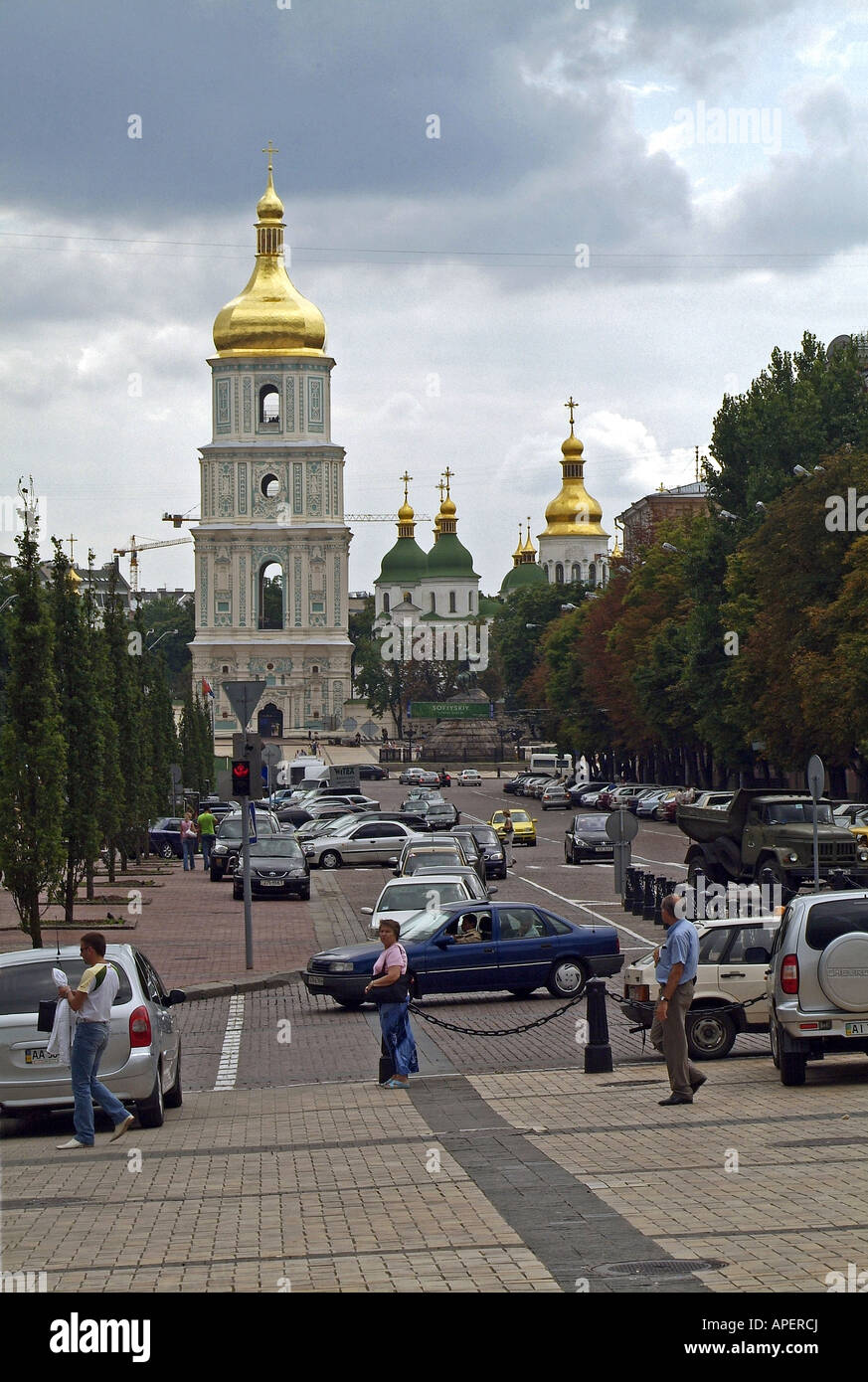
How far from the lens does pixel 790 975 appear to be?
15.7m

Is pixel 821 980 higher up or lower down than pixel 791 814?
lower down

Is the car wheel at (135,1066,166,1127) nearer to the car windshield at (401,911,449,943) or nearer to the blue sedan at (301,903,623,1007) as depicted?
the blue sedan at (301,903,623,1007)

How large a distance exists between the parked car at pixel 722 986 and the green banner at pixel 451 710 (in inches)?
5279

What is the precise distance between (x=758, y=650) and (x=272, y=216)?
99.2 metres

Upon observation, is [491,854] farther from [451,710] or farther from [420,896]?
[451,710]

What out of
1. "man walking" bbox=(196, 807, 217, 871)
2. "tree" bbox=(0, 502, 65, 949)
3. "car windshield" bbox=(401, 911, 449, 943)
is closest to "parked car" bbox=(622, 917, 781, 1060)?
"car windshield" bbox=(401, 911, 449, 943)

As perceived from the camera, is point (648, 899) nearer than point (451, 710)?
Yes

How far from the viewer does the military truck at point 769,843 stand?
1302 inches

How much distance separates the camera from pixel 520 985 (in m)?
23.4

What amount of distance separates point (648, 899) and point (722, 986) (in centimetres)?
1467

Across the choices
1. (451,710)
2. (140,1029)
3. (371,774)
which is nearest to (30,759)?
(140,1029)

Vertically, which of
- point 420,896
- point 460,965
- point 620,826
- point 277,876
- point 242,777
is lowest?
point 277,876

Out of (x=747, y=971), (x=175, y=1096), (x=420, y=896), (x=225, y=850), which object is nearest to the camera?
(x=175, y=1096)

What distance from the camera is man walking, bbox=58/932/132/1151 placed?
13992mm
